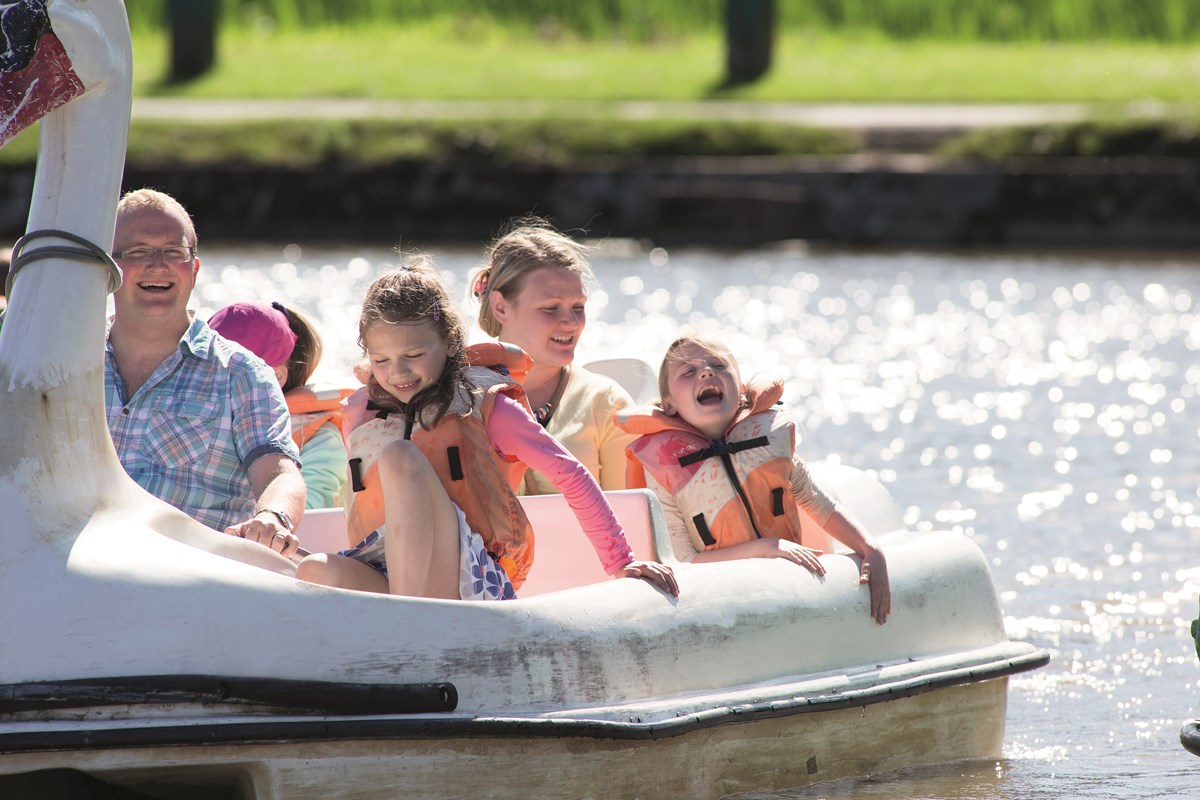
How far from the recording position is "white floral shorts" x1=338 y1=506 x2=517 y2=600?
4203mm

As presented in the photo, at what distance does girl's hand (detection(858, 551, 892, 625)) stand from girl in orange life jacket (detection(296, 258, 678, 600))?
0.71 meters

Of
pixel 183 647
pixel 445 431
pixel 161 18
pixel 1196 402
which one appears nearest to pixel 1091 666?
pixel 445 431

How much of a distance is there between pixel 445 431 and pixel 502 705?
0.63 metres

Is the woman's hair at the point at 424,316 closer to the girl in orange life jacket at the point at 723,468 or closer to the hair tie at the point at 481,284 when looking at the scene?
the girl in orange life jacket at the point at 723,468

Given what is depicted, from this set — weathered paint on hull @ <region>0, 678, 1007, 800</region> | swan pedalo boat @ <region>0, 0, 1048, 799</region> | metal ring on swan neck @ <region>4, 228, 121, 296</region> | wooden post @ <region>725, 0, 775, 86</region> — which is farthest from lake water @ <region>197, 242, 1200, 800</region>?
wooden post @ <region>725, 0, 775, 86</region>

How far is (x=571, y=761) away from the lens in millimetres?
4137

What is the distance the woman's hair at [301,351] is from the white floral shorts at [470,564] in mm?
1358

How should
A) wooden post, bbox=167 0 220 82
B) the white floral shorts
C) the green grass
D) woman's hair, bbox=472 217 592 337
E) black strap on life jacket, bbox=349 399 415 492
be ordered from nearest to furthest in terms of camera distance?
the white floral shorts, black strap on life jacket, bbox=349 399 415 492, woman's hair, bbox=472 217 592 337, the green grass, wooden post, bbox=167 0 220 82

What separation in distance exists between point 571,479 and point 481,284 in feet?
4.05

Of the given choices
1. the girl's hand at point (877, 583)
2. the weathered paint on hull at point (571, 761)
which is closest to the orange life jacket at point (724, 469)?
the girl's hand at point (877, 583)

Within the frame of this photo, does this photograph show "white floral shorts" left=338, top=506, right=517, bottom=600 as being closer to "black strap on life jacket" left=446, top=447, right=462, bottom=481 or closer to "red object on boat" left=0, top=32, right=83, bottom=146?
"black strap on life jacket" left=446, top=447, right=462, bottom=481

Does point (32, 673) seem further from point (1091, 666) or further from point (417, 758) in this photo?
point (1091, 666)

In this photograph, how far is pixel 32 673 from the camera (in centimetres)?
370

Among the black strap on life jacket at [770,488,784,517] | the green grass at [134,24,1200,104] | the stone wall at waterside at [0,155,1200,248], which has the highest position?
the green grass at [134,24,1200,104]
